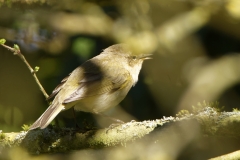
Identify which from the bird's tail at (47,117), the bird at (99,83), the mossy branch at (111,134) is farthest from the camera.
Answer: the bird at (99,83)

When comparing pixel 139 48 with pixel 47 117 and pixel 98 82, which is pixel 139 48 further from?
pixel 47 117

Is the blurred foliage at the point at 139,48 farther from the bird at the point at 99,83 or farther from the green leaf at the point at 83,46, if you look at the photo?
the bird at the point at 99,83

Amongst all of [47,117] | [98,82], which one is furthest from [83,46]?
[47,117]

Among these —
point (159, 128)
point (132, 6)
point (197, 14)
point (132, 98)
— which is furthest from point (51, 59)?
point (159, 128)

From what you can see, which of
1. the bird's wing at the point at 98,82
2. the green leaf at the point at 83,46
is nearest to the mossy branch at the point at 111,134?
the bird's wing at the point at 98,82

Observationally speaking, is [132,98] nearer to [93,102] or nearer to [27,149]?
[93,102]

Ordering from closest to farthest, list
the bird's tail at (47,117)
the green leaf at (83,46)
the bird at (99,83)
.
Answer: the bird's tail at (47,117) → the bird at (99,83) → the green leaf at (83,46)
